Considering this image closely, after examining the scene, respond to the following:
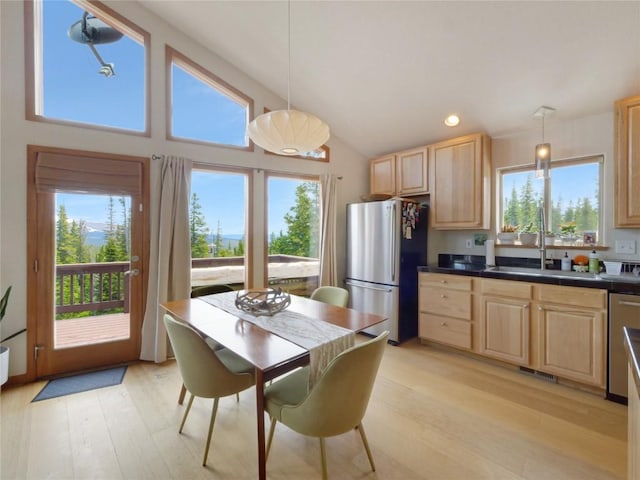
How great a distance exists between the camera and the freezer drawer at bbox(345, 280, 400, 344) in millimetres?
3492

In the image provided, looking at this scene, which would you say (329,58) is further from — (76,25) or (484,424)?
(484,424)

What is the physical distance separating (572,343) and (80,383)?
4095mm

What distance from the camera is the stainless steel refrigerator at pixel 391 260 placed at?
3469 millimetres

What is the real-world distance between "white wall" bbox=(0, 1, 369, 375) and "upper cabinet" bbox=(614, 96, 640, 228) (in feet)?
10.8

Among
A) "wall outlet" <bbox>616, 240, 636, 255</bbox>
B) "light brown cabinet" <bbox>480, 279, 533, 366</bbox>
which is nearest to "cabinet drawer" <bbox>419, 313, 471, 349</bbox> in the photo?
"light brown cabinet" <bbox>480, 279, 533, 366</bbox>

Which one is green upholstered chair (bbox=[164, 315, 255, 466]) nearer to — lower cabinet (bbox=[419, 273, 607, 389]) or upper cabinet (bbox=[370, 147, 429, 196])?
lower cabinet (bbox=[419, 273, 607, 389])

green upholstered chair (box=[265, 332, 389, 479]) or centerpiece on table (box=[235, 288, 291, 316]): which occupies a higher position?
centerpiece on table (box=[235, 288, 291, 316])

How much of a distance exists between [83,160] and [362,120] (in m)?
2.95

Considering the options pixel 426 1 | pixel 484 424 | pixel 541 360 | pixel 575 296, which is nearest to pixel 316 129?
pixel 426 1

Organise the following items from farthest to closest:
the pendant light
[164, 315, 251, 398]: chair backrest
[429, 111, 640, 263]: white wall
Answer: [429, 111, 640, 263]: white wall → the pendant light → [164, 315, 251, 398]: chair backrest

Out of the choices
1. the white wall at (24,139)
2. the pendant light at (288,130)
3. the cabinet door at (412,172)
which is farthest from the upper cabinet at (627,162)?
the white wall at (24,139)

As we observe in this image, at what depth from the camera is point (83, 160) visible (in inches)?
109

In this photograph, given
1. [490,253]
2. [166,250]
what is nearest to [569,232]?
[490,253]

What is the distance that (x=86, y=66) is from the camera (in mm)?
2910
